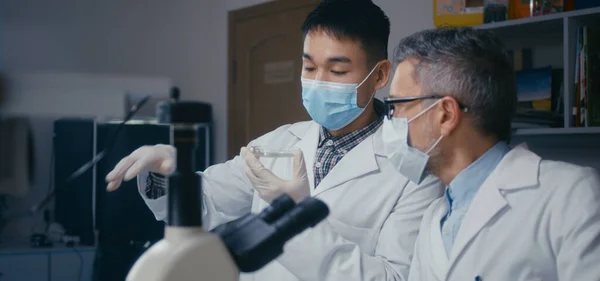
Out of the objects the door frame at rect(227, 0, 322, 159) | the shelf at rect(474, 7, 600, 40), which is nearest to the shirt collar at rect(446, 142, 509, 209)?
the shelf at rect(474, 7, 600, 40)

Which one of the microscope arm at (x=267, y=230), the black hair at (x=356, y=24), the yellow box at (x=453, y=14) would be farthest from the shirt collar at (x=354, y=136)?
the microscope arm at (x=267, y=230)

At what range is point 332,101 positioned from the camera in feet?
4.07

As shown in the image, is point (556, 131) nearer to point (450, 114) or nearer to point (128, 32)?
point (450, 114)

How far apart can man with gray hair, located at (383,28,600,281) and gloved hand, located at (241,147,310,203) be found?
0.17 m

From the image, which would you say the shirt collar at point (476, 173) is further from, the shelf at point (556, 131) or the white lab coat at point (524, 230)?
the shelf at point (556, 131)

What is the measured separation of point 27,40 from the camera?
137cm

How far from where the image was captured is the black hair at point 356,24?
3.97 ft

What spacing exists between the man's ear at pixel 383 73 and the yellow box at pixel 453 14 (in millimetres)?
527

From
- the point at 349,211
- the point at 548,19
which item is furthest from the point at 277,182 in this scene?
the point at 548,19

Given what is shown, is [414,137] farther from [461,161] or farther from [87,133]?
[87,133]

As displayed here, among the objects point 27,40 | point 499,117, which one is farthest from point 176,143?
point 27,40

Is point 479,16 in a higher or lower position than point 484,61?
higher

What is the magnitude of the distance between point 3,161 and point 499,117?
0.74 meters

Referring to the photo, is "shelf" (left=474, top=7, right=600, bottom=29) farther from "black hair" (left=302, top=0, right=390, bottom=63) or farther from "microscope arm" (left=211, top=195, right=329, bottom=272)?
"microscope arm" (left=211, top=195, right=329, bottom=272)
